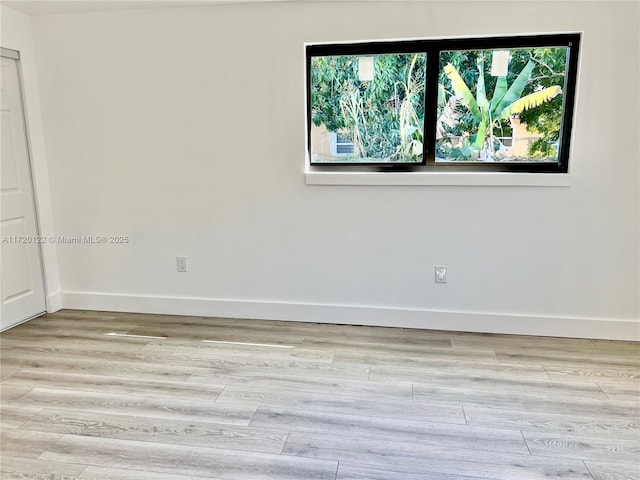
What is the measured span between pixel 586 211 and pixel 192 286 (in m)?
2.88

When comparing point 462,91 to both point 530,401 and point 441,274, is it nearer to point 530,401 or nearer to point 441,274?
point 441,274

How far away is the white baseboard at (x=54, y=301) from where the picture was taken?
3.46m

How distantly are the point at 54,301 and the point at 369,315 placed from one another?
8.38ft

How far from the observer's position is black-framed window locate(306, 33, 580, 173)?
9.29 feet

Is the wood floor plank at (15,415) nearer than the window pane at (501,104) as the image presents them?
Yes

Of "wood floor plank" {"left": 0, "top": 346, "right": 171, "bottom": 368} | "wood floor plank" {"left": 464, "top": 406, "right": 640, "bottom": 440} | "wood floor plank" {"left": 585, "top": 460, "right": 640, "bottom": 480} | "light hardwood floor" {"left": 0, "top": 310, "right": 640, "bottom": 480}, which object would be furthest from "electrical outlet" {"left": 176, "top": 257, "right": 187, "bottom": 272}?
"wood floor plank" {"left": 585, "top": 460, "right": 640, "bottom": 480}

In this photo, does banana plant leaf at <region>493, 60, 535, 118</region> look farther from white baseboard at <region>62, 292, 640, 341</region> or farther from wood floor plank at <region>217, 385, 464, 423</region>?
wood floor plank at <region>217, 385, 464, 423</region>

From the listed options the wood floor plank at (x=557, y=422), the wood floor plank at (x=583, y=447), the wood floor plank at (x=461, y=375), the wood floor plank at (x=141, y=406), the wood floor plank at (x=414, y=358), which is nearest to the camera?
the wood floor plank at (x=583, y=447)

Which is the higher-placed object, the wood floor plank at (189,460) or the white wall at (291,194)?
the white wall at (291,194)

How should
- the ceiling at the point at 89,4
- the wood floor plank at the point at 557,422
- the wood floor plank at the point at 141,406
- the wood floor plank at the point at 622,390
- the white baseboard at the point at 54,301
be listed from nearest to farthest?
1. the wood floor plank at the point at 557,422
2. the wood floor plank at the point at 141,406
3. the wood floor plank at the point at 622,390
4. the ceiling at the point at 89,4
5. the white baseboard at the point at 54,301

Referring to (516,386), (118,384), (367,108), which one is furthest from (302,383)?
(367,108)

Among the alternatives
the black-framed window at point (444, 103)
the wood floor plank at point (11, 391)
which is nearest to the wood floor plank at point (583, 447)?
the black-framed window at point (444, 103)

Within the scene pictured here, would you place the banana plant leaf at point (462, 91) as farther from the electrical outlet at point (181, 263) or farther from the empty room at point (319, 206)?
the electrical outlet at point (181, 263)

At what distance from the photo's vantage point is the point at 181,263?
11.0ft
